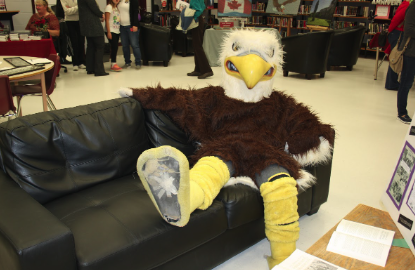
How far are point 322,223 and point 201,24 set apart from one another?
4.38 m

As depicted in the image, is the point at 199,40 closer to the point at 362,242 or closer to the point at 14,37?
the point at 14,37

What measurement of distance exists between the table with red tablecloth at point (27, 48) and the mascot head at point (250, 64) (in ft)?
11.4

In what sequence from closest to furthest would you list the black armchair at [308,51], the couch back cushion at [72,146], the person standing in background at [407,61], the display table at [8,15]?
the couch back cushion at [72,146]
the person standing in background at [407,61]
the black armchair at [308,51]
the display table at [8,15]

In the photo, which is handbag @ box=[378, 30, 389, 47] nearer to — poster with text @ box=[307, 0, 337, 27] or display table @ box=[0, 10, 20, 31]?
poster with text @ box=[307, 0, 337, 27]

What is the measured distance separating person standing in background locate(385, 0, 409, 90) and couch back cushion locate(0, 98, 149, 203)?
12.3 ft

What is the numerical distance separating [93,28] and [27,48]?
48.9 inches

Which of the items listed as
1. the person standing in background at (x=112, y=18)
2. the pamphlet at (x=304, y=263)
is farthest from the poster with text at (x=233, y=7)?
the pamphlet at (x=304, y=263)

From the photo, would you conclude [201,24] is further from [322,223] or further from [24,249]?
[24,249]

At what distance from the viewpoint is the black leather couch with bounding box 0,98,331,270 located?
128 cm

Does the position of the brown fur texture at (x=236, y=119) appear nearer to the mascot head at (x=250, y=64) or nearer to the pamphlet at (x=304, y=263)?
the mascot head at (x=250, y=64)

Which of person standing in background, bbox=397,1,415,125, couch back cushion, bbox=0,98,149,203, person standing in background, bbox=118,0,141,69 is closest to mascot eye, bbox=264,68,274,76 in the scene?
couch back cushion, bbox=0,98,149,203

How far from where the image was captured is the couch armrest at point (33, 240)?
1176mm

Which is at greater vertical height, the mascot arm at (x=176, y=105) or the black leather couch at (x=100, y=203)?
the mascot arm at (x=176, y=105)

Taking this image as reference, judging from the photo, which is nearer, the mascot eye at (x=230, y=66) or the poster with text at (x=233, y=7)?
the mascot eye at (x=230, y=66)
